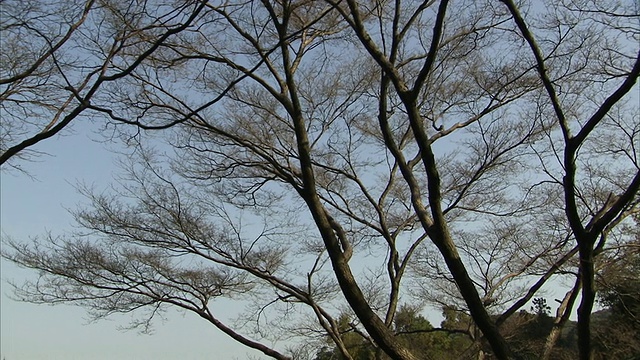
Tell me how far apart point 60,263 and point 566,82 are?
7.67 meters

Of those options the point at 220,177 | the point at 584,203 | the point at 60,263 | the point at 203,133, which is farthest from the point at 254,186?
the point at 584,203

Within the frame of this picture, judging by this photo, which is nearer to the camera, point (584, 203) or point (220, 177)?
point (584, 203)

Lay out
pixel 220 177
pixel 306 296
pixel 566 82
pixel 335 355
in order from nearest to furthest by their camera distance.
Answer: pixel 566 82 → pixel 220 177 → pixel 306 296 → pixel 335 355

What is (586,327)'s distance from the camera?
16.5 feet

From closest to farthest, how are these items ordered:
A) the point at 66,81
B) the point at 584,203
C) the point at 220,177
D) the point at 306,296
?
the point at 66,81
the point at 584,203
the point at 220,177
the point at 306,296

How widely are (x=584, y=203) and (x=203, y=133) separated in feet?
16.9

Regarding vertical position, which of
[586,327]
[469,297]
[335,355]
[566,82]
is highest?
[566,82]

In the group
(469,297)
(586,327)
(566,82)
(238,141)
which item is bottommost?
(586,327)

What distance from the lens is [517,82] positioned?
777 cm

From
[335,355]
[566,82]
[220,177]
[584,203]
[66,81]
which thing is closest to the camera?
[66,81]

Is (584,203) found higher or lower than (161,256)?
lower

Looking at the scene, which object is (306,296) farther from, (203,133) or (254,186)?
(203,133)

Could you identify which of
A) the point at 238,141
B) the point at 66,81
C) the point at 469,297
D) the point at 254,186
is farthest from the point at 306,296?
the point at 66,81

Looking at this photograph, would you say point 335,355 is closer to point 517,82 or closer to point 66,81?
point 517,82
